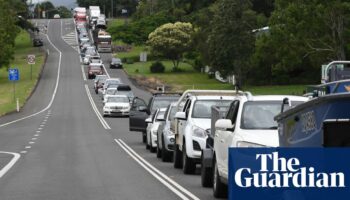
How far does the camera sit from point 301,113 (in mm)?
9008

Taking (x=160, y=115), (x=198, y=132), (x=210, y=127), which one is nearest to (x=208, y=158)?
(x=210, y=127)

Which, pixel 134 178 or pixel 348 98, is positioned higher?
pixel 348 98

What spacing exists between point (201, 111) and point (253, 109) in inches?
227

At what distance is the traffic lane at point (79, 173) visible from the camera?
15.6 metres

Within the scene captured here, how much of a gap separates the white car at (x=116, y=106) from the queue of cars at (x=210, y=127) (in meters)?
18.6

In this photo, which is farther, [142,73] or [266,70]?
[142,73]

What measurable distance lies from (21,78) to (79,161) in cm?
6596

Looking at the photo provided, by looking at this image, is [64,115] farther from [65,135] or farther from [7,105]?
[65,135]

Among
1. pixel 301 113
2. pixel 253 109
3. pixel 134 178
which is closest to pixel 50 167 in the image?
pixel 134 178

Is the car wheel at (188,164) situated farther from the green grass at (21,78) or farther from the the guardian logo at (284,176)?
the green grass at (21,78)

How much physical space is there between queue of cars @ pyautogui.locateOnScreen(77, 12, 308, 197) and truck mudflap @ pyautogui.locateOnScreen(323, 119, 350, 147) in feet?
10.9

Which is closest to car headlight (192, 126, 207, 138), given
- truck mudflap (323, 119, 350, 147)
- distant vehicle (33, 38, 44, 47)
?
truck mudflap (323, 119, 350, 147)

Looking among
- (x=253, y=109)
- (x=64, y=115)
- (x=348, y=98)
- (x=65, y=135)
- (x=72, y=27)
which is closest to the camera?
(x=348, y=98)

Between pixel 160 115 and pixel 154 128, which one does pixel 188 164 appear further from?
pixel 160 115
